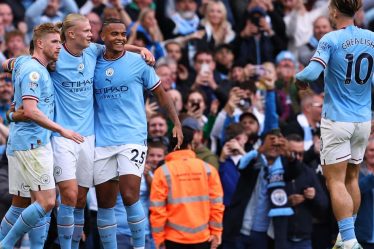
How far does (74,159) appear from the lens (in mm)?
12695

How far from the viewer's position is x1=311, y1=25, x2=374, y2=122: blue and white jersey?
12195 millimetres

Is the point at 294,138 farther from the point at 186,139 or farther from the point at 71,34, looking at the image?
the point at 71,34

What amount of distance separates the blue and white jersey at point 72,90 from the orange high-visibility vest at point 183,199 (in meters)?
1.83

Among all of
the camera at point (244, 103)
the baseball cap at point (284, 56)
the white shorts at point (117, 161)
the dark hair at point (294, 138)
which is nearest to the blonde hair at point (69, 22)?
the white shorts at point (117, 161)

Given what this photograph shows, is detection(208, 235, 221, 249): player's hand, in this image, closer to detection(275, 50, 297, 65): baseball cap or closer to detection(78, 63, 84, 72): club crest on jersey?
Answer: detection(78, 63, 84, 72): club crest on jersey

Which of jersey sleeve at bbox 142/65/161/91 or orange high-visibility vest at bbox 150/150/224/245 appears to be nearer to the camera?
jersey sleeve at bbox 142/65/161/91

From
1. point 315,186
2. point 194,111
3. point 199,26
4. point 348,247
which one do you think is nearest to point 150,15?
point 199,26

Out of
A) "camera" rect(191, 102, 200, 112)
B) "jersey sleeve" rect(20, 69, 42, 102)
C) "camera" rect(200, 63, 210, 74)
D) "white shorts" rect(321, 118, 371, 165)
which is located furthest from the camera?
"camera" rect(200, 63, 210, 74)

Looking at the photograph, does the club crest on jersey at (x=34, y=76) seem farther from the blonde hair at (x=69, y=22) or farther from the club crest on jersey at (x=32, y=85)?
the blonde hair at (x=69, y=22)

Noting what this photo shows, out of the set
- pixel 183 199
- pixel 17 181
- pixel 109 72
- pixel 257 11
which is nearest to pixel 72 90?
pixel 109 72

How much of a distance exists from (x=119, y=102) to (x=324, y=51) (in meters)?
2.58

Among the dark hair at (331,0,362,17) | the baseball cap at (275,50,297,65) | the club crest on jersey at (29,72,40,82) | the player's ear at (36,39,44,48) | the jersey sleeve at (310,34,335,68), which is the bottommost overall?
the baseball cap at (275,50,297,65)

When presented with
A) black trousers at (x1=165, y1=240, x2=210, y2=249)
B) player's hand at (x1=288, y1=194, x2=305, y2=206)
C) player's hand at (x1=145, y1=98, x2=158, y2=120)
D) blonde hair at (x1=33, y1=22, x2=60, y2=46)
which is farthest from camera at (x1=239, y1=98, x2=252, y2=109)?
blonde hair at (x1=33, y1=22, x2=60, y2=46)

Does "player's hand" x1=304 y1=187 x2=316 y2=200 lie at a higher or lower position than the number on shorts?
lower
